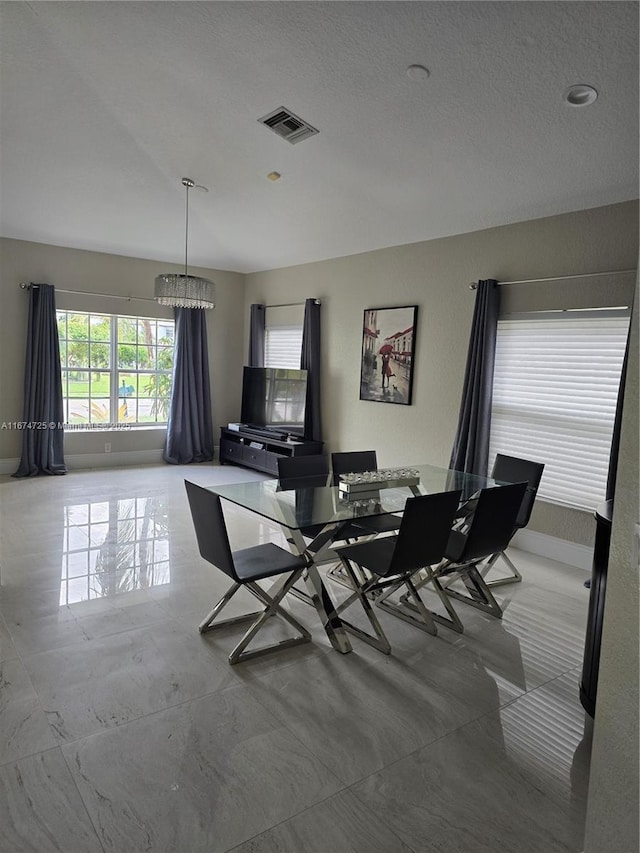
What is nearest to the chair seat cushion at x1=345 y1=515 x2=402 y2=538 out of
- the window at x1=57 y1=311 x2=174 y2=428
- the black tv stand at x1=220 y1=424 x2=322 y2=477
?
the black tv stand at x1=220 y1=424 x2=322 y2=477

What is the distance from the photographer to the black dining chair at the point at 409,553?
2.79 meters

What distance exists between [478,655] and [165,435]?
579cm

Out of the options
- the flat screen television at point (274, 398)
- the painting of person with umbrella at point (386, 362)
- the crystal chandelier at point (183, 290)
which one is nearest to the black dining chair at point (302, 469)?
the crystal chandelier at point (183, 290)

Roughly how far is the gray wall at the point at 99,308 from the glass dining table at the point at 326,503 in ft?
14.5

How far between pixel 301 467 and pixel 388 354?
7.65 feet

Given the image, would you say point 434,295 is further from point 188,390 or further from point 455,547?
point 188,390

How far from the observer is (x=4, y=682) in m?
2.54

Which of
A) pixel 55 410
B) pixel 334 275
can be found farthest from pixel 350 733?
pixel 55 410

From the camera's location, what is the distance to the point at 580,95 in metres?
3.15

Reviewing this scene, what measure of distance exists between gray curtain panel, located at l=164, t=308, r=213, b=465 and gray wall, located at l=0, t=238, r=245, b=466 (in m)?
0.26

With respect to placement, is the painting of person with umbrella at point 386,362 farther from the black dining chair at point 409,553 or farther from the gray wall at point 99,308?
the gray wall at point 99,308

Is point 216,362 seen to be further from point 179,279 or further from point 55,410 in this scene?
point 179,279

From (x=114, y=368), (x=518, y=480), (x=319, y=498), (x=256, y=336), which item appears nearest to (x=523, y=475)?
(x=518, y=480)

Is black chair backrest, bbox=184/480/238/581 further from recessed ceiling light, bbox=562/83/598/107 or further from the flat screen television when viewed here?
the flat screen television
